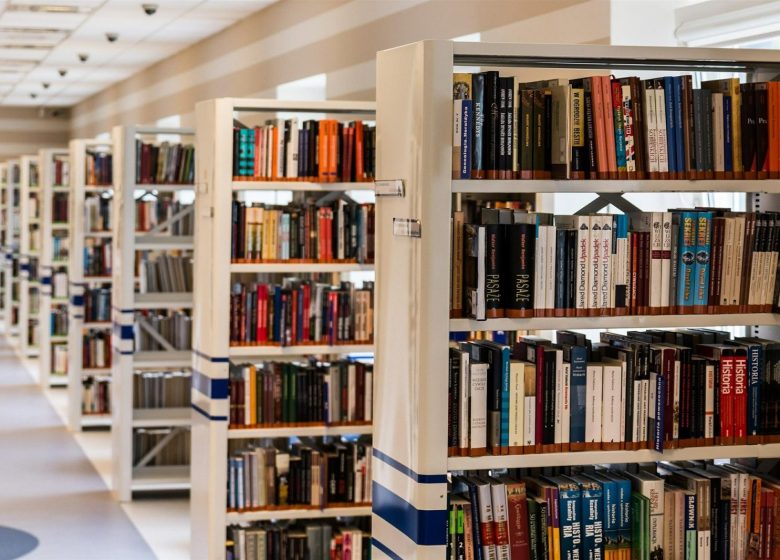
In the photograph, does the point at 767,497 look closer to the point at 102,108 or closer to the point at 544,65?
the point at 544,65

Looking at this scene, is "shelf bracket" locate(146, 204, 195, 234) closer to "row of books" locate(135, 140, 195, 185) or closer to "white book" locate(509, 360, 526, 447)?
"row of books" locate(135, 140, 195, 185)

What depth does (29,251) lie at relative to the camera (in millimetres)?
13406

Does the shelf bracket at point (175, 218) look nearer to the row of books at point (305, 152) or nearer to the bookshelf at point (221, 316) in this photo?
the bookshelf at point (221, 316)

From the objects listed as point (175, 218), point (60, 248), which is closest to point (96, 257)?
point (175, 218)

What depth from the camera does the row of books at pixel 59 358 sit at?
11812 millimetres

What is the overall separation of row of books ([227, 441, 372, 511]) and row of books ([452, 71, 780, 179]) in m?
2.42

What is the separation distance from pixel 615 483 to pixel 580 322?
460mm

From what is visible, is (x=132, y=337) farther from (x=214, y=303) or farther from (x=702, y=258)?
(x=702, y=258)

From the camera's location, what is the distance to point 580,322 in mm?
3316

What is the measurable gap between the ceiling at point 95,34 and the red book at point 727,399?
6416 mm

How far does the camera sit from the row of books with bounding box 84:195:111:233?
30.6ft

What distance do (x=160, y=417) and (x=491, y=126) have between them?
4904mm

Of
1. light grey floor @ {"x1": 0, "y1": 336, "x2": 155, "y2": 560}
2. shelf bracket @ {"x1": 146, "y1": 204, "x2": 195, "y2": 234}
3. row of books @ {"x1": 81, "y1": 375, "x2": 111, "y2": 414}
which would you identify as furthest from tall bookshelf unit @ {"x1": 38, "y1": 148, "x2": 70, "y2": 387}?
shelf bracket @ {"x1": 146, "y1": 204, "x2": 195, "y2": 234}

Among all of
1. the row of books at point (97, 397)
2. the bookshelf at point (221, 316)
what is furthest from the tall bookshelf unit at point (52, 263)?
the bookshelf at point (221, 316)
